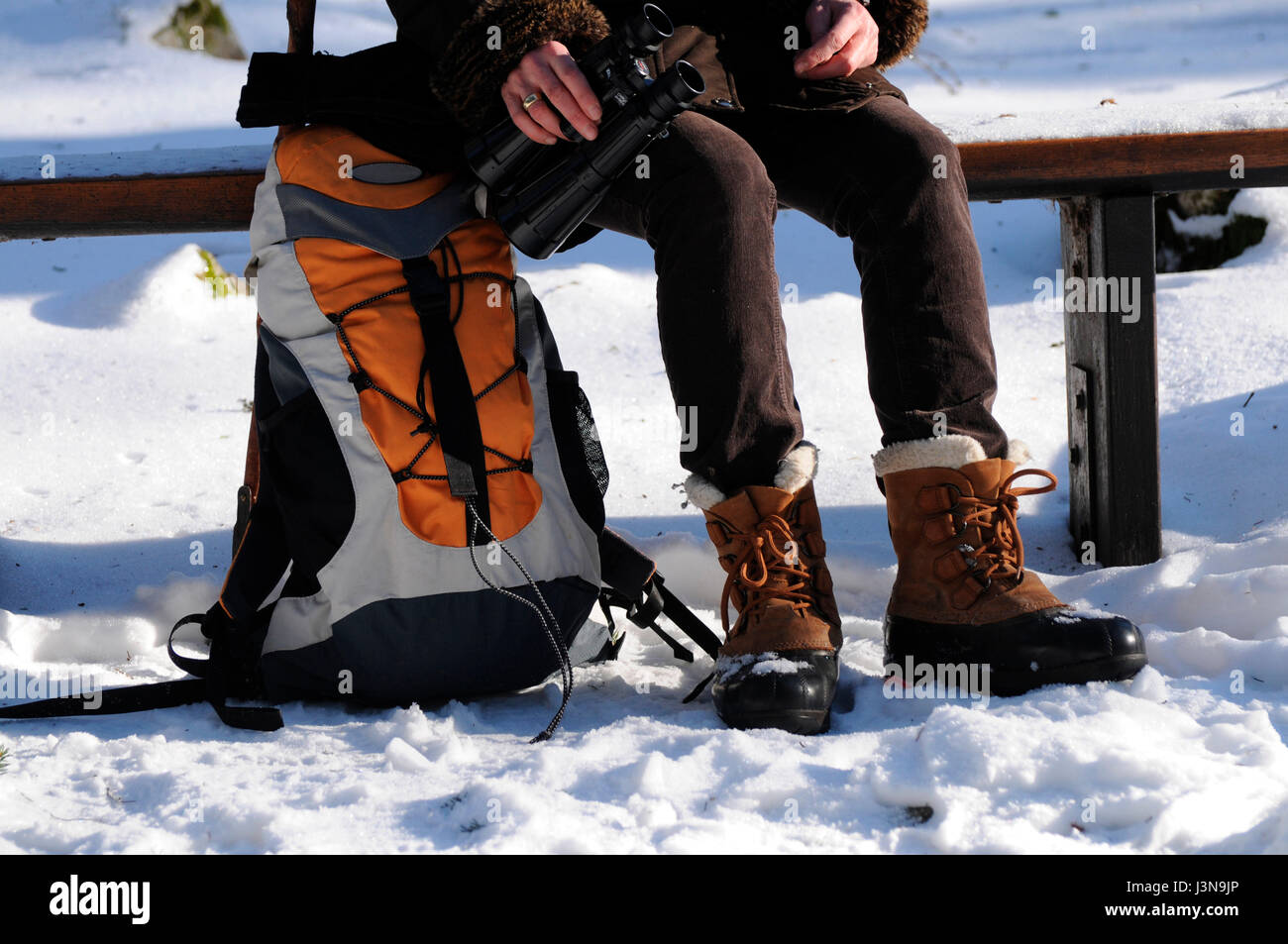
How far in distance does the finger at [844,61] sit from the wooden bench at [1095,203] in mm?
461

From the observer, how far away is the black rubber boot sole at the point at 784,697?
4.53 feet

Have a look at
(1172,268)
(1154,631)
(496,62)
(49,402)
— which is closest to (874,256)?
(496,62)

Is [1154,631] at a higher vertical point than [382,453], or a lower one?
lower

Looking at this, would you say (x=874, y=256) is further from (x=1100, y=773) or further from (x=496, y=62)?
(x=1100, y=773)

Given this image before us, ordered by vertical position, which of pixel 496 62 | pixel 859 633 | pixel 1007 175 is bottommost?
pixel 859 633

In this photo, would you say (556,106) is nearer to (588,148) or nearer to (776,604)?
(588,148)

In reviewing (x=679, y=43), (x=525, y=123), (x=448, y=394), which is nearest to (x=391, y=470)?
(x=448, y=394)

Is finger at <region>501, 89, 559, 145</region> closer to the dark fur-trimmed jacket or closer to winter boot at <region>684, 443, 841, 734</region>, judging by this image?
the dark fur-trimmed jacket

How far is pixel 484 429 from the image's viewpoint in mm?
1530

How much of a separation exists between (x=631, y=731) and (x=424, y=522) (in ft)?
1.30

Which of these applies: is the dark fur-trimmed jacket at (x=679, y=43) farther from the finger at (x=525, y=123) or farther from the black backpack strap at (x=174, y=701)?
the black backpack strap at (x=174, y=701)

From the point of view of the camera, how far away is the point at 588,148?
4.74 feet

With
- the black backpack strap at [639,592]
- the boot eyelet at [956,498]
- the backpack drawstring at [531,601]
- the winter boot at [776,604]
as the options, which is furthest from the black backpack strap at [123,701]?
the boot eyelet at [956,498]

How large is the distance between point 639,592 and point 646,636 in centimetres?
29
